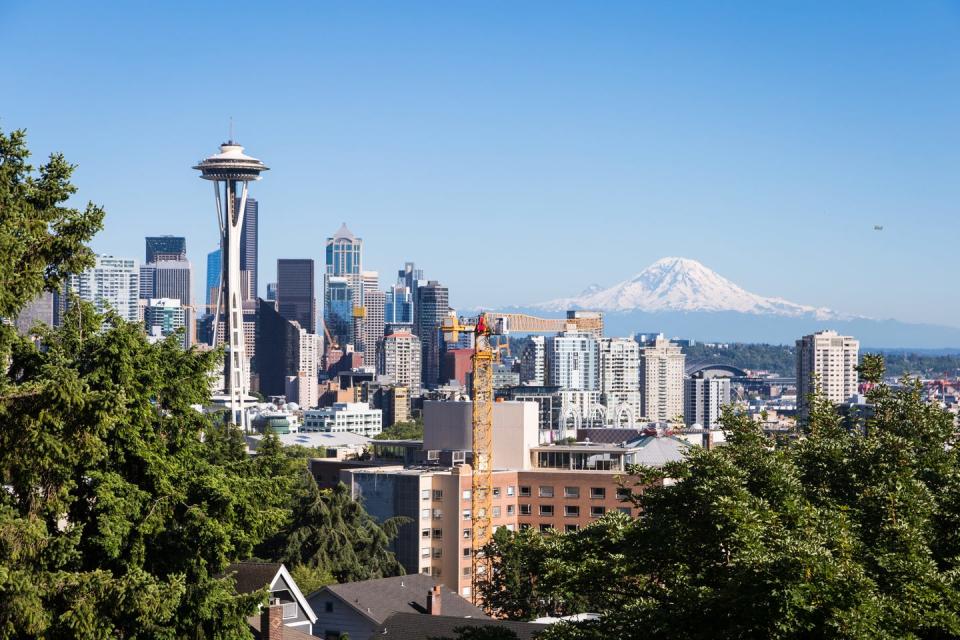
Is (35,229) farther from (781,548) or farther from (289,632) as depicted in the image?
(289,632)

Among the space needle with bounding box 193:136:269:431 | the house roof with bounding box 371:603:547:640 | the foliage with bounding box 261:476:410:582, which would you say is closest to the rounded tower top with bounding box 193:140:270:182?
the space needle with bounding box 193:136:269:431

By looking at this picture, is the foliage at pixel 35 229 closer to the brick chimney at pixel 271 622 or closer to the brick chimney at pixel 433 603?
the brick chimney at pixel 271 622

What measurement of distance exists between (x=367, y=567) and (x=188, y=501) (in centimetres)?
4409

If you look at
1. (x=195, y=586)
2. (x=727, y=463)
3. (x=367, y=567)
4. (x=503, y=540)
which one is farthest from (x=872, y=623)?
(x=367, y=567)

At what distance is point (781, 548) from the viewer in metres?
19.9

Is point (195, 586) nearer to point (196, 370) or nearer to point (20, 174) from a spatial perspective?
point (196, 370)

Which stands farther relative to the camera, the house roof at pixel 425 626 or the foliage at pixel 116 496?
the house roof at pixel 425 626

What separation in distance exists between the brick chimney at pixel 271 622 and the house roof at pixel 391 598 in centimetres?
1456

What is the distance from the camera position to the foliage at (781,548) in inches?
764

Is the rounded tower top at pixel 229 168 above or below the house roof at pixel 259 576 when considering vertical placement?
above

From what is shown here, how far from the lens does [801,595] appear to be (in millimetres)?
19000

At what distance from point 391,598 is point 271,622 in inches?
701

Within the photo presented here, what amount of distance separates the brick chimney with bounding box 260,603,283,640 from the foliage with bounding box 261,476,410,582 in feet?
101

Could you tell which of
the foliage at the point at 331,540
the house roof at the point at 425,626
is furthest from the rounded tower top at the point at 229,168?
the house roof at the point at 425,626
